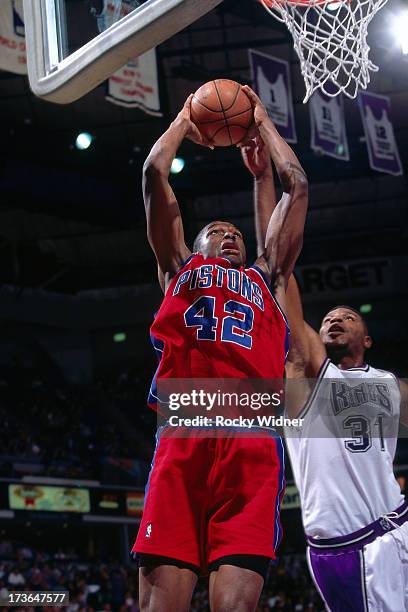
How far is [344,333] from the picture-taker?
5.02 metres

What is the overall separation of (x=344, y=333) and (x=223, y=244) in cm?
136

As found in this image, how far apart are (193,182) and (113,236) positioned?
15.4ft

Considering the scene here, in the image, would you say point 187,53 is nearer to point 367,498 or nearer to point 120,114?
point 120,114

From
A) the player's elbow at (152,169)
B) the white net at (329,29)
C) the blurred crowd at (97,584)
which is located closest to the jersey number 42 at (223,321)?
the player's elbow at (152,169)

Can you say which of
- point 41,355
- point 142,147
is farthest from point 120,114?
point 41,355

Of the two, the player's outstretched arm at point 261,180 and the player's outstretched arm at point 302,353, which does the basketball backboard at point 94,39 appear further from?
the player's outstretched arm at point 302,353

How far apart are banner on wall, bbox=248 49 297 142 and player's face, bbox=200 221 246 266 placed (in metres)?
9.34

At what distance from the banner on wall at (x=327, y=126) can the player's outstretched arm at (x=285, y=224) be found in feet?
31.8

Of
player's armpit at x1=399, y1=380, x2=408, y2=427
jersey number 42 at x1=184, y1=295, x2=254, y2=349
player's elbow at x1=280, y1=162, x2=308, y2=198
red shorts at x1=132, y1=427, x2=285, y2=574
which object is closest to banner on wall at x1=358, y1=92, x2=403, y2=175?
player's armpit at x1=399, y1=380, x2=408, y2=427

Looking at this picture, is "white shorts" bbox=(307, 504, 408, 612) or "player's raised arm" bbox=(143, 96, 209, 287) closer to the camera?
"player's raised arm" bbox=(143, 96, 209, 287)

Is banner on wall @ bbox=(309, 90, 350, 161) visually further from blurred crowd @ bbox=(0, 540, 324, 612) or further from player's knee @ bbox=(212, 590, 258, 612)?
player's knee @ bbox=(212, 590, 258, 612)

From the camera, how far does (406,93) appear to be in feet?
55.3

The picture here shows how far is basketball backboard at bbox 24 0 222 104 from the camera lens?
11.6 ft

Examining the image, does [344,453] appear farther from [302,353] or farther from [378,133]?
[378,133]
